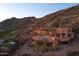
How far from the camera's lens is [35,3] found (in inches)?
63.4

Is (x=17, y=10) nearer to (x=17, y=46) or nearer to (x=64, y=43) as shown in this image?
(x=17, y=46)

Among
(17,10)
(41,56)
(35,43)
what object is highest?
(17,10)

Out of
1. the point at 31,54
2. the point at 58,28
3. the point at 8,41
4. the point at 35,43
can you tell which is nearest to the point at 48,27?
the point at 58,28

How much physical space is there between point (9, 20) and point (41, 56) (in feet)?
1.51

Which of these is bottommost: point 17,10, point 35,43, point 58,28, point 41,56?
point 41,56

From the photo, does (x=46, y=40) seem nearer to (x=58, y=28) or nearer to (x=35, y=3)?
(x=58, y=28)

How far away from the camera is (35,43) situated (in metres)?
1.58

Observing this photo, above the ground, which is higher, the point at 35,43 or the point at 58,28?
the point at 58,28

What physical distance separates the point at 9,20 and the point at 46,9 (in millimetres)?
371

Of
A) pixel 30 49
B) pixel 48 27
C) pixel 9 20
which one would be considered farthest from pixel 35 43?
pixel 9 20

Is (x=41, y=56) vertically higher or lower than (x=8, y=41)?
lower

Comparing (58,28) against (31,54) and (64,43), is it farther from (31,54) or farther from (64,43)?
(31,54)

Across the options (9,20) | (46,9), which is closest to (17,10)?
(9,20)

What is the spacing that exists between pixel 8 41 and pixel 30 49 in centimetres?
22
